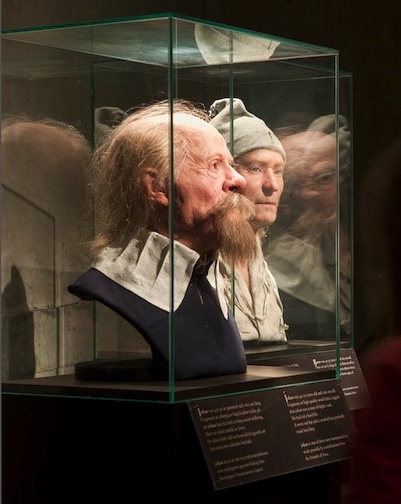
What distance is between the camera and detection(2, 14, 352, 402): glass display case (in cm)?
319

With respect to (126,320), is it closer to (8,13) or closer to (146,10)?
(8,13)

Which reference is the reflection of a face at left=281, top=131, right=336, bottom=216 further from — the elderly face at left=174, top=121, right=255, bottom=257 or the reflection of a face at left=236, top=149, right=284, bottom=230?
the elderly face at left=174, top=121, right=255, bottom=257

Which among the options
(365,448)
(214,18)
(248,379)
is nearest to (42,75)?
(248,379)

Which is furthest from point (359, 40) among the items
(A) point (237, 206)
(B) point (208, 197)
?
(B) point (208, 197)

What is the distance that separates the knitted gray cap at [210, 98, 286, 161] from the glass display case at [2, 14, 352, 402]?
0.01 m

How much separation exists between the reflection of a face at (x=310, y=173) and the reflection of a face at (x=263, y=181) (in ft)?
0.13

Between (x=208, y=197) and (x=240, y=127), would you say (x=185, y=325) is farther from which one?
(x=240, y=127)

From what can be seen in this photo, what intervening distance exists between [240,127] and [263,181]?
0.17 m

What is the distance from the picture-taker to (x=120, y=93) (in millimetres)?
3285

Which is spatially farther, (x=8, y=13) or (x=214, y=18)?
(x=214, y=18)

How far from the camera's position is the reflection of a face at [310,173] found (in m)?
3.71

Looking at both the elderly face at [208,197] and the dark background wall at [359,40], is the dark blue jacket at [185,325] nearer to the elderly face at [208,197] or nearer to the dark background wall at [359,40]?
the elderly face at [208,197]

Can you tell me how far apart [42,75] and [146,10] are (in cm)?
194

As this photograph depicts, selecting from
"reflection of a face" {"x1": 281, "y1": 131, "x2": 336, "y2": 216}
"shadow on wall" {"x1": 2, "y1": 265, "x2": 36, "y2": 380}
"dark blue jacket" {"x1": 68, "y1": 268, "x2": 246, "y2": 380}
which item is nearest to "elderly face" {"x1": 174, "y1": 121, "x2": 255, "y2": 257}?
"dark blue jacket" {"x1": 68, "y1": 268, "x2": 246, "y2": 380}
